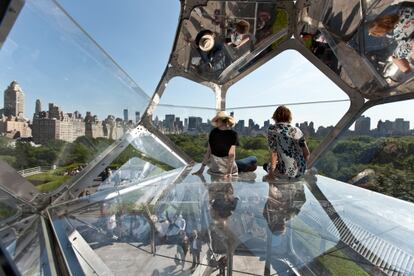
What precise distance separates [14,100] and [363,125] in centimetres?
411

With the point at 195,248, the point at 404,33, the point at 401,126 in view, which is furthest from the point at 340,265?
the point at 404,33

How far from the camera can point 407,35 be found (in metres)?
3.05

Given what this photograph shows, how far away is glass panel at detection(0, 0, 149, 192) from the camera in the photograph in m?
1.15

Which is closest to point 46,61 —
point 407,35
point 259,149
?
point 259,149

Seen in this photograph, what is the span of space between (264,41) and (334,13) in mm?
1412

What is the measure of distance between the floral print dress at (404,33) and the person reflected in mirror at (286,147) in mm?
1703

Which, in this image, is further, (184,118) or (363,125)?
(184,118)

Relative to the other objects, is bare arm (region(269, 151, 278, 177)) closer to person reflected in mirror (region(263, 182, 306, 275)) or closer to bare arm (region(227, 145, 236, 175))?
person reflected in mirror (region(263, 182, 306, 275))

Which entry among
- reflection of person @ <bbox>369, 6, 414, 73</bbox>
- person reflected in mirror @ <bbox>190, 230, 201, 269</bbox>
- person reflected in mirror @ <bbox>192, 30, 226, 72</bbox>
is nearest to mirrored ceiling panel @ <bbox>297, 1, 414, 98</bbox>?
reflection of person @ <bbox>369, 6, 414, 73</bbox>

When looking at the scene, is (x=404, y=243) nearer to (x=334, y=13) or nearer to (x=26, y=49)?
(x=26, y=49)

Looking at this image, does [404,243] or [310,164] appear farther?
[310,164]

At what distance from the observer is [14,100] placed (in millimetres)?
1205

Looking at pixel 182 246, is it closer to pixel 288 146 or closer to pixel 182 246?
pixel 182 246

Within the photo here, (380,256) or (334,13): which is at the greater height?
(334,13)
